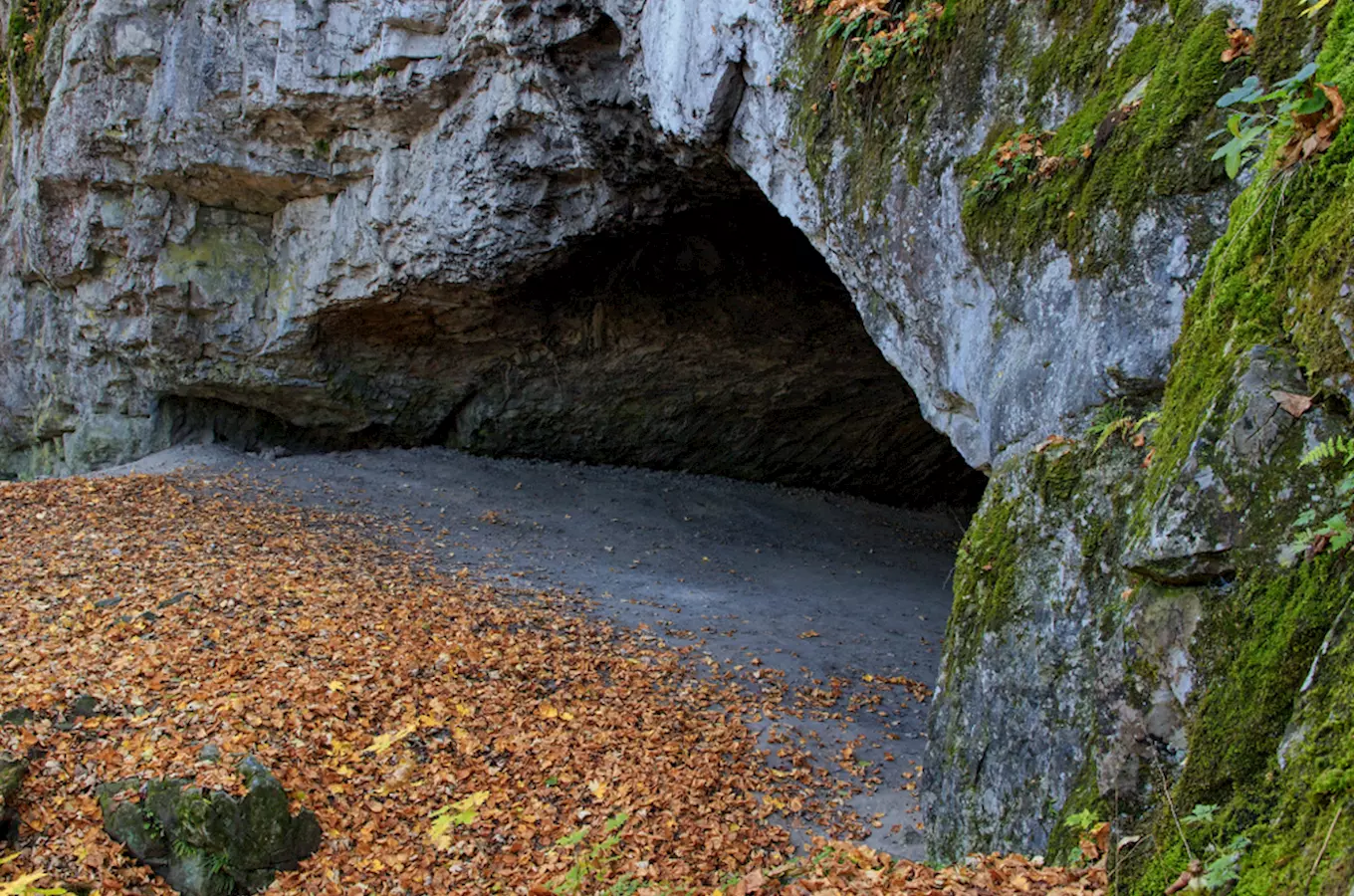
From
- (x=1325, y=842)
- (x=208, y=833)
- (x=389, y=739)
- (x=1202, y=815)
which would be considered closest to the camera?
(x=1325, y=842)

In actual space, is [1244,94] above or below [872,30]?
below

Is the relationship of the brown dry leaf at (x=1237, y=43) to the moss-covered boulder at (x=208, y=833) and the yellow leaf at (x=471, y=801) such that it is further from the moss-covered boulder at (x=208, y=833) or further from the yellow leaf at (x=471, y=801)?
the moss-covered boulder at (x=208, y=833)

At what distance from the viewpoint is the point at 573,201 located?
1149cm

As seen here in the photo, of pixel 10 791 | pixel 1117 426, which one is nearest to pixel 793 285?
pixel 1117 426

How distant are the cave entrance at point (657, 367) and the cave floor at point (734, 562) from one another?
547mm

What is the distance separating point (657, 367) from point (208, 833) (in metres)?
10.4

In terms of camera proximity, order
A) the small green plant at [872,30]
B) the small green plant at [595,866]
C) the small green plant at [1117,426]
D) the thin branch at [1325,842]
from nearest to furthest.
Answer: the thin branch at [1325,842] < the small green plant at [1117,426] < the small green plant at [595,866] < the small green plant at [872,30]

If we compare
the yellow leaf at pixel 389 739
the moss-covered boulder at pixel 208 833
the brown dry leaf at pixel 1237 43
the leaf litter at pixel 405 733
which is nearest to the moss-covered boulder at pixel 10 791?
the leaf litter at pixel 405 733

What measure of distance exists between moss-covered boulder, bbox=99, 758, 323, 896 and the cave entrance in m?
8.17

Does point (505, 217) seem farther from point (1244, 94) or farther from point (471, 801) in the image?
point (1244, 94)

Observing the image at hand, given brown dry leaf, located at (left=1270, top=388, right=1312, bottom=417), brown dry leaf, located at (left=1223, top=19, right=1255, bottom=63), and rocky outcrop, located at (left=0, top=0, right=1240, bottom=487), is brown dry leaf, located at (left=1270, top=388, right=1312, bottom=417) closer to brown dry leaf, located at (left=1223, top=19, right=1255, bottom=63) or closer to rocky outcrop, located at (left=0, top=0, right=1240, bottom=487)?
rocky outcrop, located at (left=0, top=0, right=1240, bottom=487)

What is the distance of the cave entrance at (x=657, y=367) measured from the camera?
13492 millimetres

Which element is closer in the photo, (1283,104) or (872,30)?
(1283,104)

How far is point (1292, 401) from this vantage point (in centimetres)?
268
